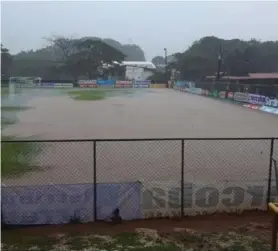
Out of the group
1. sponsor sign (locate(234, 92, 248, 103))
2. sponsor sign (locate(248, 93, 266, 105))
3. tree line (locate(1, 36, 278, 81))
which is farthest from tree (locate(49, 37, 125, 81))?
sponsor sign (locate(248, 93, 266, 105))

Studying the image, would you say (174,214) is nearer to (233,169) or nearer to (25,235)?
(25,235)

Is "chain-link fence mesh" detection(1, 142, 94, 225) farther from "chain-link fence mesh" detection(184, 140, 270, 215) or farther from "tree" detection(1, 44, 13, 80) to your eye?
"tree" detection(1, 44, 13, 80)

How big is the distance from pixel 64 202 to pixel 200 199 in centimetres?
250

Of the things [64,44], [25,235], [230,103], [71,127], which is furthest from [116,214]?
[64,44]

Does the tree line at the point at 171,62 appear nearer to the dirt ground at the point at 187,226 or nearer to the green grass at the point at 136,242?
the dirt ground at the point at 187,226

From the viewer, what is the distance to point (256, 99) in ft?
122

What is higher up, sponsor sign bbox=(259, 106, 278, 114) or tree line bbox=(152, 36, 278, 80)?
tree line bbox=(152, 36, 278, 80)

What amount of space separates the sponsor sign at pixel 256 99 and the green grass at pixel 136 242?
101 ft

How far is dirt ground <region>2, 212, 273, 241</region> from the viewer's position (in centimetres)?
659

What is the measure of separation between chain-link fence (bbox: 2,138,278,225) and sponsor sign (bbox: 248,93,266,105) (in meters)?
19.9

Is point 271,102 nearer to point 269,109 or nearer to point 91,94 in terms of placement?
point 269,109

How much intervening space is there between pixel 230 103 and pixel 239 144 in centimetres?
2818

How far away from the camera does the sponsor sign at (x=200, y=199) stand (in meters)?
7.41

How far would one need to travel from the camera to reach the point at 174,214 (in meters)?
7.49
